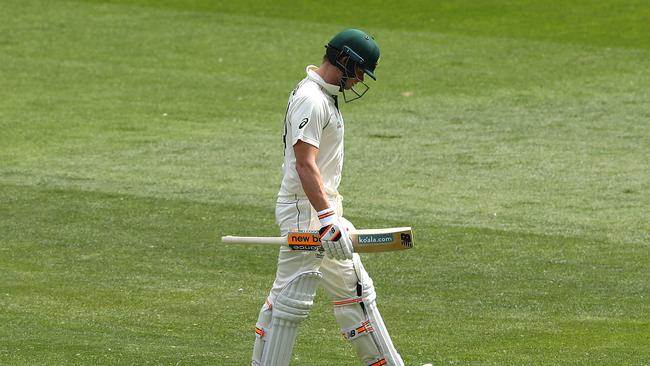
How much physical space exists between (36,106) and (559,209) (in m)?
8.36

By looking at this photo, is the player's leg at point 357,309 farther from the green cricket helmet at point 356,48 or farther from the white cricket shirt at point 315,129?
the green cricket helmet at point 356,48

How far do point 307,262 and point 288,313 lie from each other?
0.31m

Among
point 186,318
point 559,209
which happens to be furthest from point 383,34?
point 186,318

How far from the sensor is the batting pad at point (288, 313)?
7.87 m

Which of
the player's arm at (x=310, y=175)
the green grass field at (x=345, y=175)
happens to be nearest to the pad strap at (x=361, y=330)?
the player's arm at (x=310, y=175)

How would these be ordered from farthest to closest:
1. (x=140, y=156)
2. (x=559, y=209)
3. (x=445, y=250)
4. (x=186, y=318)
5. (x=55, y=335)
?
(x=140, y=156)
(x=559, y=209)
(x=445, y=250)
(x=186, y=318)
(x=55, y=335)

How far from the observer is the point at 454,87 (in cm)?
2027

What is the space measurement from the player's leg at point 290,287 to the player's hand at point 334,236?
33 cm

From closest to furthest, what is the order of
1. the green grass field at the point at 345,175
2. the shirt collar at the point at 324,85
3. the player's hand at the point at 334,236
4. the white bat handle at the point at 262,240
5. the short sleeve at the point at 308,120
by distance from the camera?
the player's hand at the point at 334,236, the short sleeve at the point at 308,120, the white bat handle at the point at 262,240, the shirt collar at the point at 324,85, the green grass field at the point at 345,175

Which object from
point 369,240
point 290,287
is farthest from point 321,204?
point 290,287

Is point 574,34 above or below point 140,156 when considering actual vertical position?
above

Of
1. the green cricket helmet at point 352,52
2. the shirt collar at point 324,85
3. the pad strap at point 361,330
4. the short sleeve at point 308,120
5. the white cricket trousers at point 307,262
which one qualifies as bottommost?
the pad strap at point 361,330

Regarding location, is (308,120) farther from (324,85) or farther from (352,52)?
(352,52)

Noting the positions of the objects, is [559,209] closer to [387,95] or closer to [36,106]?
[387,95]
